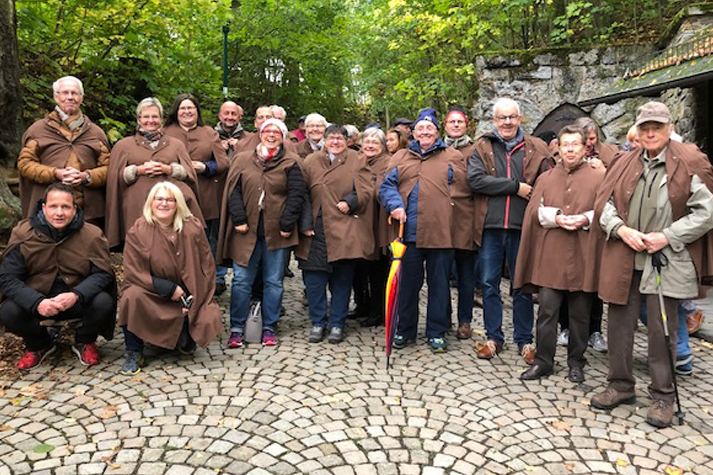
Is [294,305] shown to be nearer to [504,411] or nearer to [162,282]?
[162,282]

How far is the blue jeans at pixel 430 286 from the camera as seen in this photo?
5484mm

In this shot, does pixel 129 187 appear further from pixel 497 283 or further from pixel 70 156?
pixel 497 283

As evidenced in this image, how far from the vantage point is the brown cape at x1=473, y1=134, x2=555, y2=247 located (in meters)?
5.35

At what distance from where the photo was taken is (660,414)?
3986 mm

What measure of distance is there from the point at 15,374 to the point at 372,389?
2.95m

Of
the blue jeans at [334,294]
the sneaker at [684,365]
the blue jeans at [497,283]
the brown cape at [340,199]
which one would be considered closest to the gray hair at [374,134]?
the brown cape at [340,199]

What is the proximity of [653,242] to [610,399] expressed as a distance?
1213 mm

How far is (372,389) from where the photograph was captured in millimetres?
4578

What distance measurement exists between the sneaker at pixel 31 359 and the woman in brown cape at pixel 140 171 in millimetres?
1179

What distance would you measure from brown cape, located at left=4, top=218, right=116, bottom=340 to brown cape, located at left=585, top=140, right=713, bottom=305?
4.11 metres

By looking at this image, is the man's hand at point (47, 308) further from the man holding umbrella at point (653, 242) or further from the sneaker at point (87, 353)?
the man holding umbrella at point (653, 242)

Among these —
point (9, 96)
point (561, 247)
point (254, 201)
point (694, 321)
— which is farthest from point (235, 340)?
point (694, 321)

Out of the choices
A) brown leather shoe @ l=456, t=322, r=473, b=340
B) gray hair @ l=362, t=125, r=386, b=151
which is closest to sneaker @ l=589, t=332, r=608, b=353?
brown leather shoe @ l=456, t=322, r=473, b=340

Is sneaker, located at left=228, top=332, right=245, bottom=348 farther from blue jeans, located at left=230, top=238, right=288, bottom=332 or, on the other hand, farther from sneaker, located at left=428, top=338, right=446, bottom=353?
sneaker, located at left=428, top=338, right=446, bottom=353
